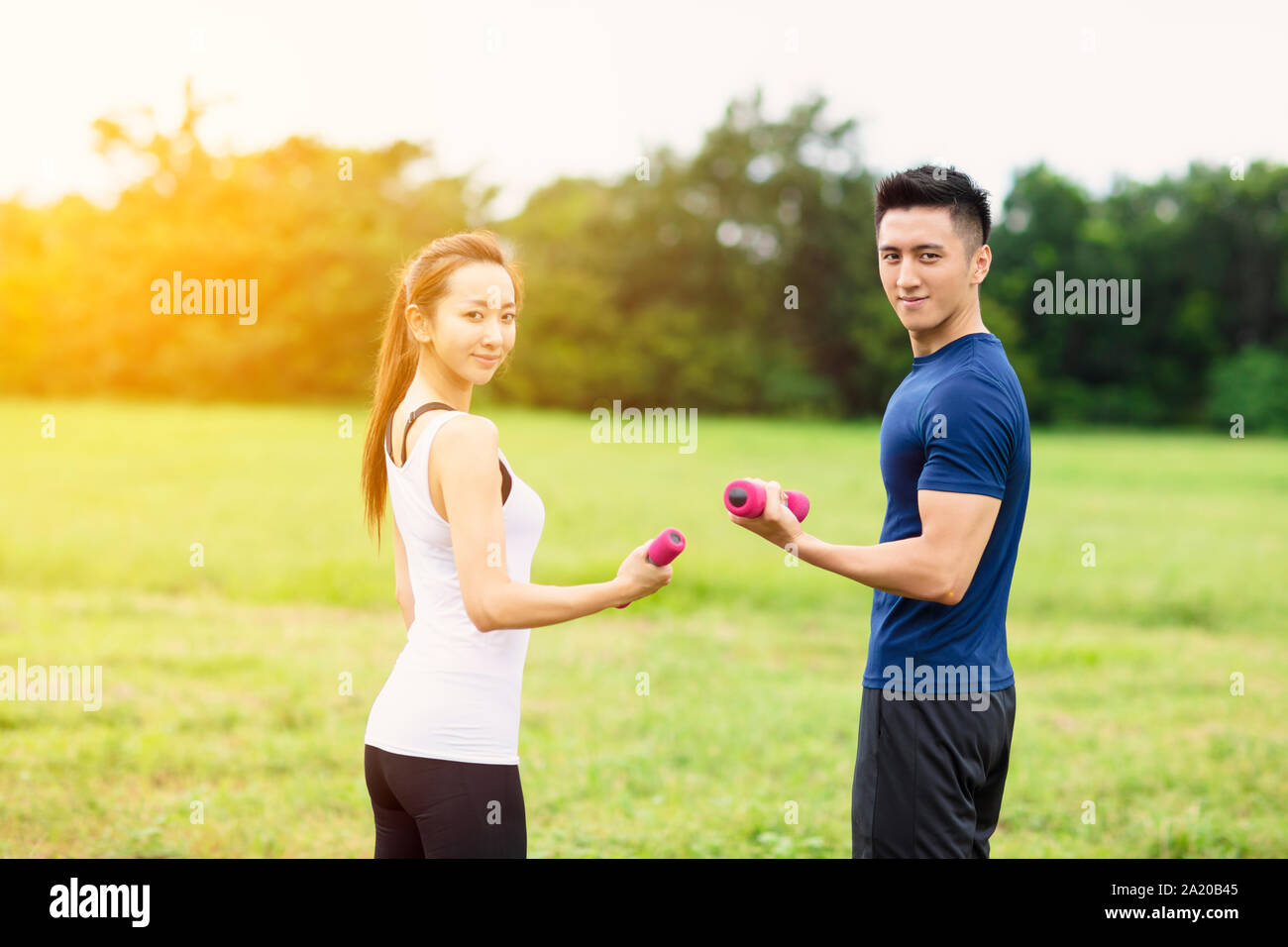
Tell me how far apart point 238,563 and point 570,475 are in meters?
8.17

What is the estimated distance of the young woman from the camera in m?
2.43

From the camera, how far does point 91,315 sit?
3725 centimetres

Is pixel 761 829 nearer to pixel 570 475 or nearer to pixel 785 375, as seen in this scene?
pixel 570 475

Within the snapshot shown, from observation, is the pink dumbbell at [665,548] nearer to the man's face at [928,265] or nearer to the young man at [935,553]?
the young man at [935,553]

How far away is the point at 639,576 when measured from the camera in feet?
8.20

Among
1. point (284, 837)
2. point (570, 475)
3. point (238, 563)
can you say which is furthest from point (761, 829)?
point (570, 475)

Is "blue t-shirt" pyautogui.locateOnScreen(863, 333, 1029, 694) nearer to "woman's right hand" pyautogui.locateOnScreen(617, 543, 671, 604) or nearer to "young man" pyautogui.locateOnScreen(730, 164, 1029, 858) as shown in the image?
"young man" pyautogui.locateOnScreen(730, 164, 1029, 858)

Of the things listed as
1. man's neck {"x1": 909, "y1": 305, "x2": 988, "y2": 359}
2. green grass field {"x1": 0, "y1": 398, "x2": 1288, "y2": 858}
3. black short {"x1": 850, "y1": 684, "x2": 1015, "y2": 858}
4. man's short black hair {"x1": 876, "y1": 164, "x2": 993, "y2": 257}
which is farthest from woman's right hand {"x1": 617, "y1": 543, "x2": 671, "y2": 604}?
green grass field {"x1": 0, "y1": 398, "x2": 1288, "y2": 858}

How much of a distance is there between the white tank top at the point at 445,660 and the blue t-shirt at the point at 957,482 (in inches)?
38.8

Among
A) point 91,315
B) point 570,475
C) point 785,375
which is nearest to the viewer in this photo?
point 570,475

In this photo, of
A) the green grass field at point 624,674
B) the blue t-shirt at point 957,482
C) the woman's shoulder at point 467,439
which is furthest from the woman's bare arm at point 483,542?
the green grass field at point 624,674

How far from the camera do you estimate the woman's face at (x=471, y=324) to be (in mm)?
2650

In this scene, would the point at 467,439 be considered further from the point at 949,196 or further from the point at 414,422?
the point at 949,196

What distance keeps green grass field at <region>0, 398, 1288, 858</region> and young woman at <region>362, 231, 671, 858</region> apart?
8.79 feet
